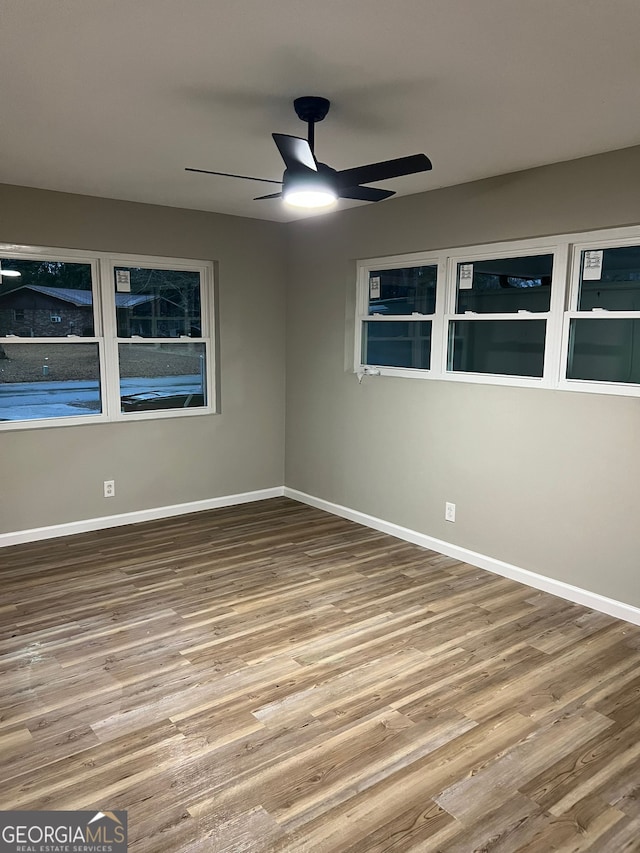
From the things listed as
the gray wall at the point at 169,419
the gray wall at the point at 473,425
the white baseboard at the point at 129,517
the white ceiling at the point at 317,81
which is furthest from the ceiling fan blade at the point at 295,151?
the white baseboard at the point at 129,517

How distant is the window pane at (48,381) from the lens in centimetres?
450

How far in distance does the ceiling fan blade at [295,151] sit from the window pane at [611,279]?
1.86 meters

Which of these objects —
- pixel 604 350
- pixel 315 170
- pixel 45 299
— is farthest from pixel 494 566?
pixel 45 299

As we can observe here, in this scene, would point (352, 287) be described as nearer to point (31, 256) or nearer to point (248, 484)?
point (248, 484)

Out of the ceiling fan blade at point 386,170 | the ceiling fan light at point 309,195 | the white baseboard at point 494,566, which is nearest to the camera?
the ceiling fan blade at point 386,170

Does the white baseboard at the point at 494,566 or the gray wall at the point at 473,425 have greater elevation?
the gray wall at the point at 473,425

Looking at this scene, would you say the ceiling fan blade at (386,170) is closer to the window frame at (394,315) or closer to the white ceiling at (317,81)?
the white ceiling at (317,81)

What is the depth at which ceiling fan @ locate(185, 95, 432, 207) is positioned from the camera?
101 inches

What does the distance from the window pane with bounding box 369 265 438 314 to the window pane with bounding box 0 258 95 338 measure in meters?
2.23

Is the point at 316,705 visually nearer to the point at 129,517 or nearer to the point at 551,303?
the point at 551,303

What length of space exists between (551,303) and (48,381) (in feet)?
11.7

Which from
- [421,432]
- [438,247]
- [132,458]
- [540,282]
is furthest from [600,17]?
[132,458]

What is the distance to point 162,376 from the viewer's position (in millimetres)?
5254

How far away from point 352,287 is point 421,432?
1373 mm
